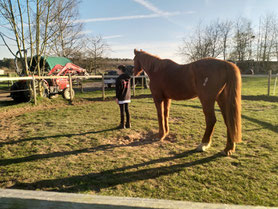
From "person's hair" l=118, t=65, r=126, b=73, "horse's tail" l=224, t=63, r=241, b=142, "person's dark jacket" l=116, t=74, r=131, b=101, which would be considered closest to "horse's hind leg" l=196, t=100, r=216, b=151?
"horse's tail" l=224, t=63, r=241, b=142

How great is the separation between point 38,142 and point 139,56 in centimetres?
308

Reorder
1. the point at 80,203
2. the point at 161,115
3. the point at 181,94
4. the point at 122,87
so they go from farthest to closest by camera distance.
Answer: the point at 122,87
the point at 161,115
the point at 181,94
the point at 80,203

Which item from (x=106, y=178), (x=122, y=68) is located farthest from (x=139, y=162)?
(x=122, y=68)

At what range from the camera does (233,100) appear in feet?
9.25

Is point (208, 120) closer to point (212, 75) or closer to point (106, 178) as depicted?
point (212, 75)

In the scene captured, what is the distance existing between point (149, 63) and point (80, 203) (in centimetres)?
345

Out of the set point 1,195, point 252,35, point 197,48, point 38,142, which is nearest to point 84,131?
point 38,142

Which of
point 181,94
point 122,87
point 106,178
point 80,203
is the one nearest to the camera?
point 80,203

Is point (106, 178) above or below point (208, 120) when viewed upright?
below

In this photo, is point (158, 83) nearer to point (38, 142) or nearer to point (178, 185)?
point (178, 185)

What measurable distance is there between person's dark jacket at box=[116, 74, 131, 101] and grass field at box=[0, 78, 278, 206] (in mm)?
922

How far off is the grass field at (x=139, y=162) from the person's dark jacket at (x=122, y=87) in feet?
3.02

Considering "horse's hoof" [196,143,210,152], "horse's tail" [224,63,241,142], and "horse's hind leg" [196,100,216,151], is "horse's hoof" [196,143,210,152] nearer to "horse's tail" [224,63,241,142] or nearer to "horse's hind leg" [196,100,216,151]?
"horse's hind leg" [196,100,216,151]

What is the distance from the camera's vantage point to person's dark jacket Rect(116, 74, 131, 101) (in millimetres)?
4590
